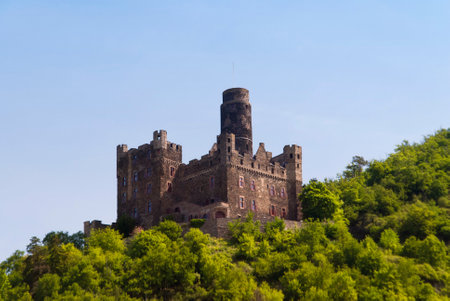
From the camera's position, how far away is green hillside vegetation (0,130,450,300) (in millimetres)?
67938

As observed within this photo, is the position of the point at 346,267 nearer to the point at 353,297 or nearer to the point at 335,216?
the point at 353,297

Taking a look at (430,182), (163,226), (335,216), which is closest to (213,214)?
(163,226)

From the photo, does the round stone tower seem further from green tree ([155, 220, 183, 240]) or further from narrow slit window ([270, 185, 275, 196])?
green tree ([155, 220, 183, 240])

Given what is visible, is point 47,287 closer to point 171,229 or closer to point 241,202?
point 171,229

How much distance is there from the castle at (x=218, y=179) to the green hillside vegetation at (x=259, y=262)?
370 cm

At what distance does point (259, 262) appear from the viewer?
73.1m

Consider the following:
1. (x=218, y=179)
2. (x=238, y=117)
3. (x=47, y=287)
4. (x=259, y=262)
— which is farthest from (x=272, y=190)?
(x=47, y=287)

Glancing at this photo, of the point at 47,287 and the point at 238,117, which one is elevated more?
the point at 238,117

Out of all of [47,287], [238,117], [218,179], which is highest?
[238,117]

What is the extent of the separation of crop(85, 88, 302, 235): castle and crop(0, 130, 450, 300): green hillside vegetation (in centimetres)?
370

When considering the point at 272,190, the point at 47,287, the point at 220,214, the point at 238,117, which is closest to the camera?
the point at 47,287

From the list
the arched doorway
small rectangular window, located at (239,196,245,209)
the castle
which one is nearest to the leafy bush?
the castle

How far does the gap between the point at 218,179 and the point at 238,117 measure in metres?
11.7

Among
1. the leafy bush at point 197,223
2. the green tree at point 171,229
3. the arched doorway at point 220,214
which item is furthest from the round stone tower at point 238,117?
the green tree at point 171,229
